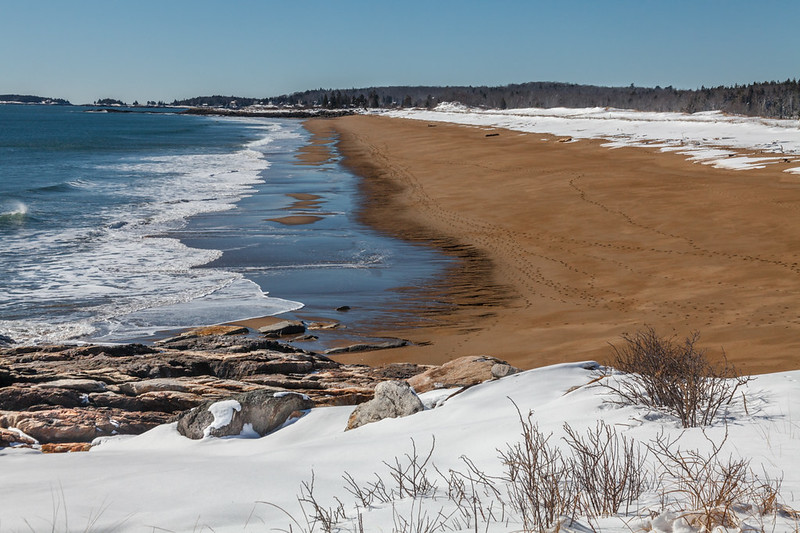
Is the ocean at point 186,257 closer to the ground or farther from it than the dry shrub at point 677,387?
closer to the ground

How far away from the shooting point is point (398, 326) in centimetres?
1099

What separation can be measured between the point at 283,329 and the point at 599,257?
23.7ft

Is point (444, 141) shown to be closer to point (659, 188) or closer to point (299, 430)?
point (659, 188)

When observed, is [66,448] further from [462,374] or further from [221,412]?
[462,374]

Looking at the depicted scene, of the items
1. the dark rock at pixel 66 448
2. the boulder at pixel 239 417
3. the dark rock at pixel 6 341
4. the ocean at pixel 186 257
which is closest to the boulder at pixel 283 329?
the ocean at pixel 186 257

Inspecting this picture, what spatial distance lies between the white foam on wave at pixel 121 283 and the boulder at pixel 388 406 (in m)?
5.92

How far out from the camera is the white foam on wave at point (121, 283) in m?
11.1

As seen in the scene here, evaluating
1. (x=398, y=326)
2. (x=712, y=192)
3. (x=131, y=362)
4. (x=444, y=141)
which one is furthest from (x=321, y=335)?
(x=444, y=141)

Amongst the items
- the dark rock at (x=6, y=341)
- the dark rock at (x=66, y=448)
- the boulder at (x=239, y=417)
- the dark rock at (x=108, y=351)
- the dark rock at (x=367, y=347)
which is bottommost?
the dark rock at (x=367, y=347)

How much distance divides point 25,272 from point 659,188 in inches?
693

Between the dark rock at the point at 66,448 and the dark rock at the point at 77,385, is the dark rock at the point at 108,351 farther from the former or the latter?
the dark rock at the point at 66,448

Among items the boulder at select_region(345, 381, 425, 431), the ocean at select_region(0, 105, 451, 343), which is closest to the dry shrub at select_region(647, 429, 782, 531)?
the boulder at select_region(345, 381, 425, 431)

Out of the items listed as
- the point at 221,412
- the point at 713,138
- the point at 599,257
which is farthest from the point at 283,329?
the point at 713,138

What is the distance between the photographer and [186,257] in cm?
1628
